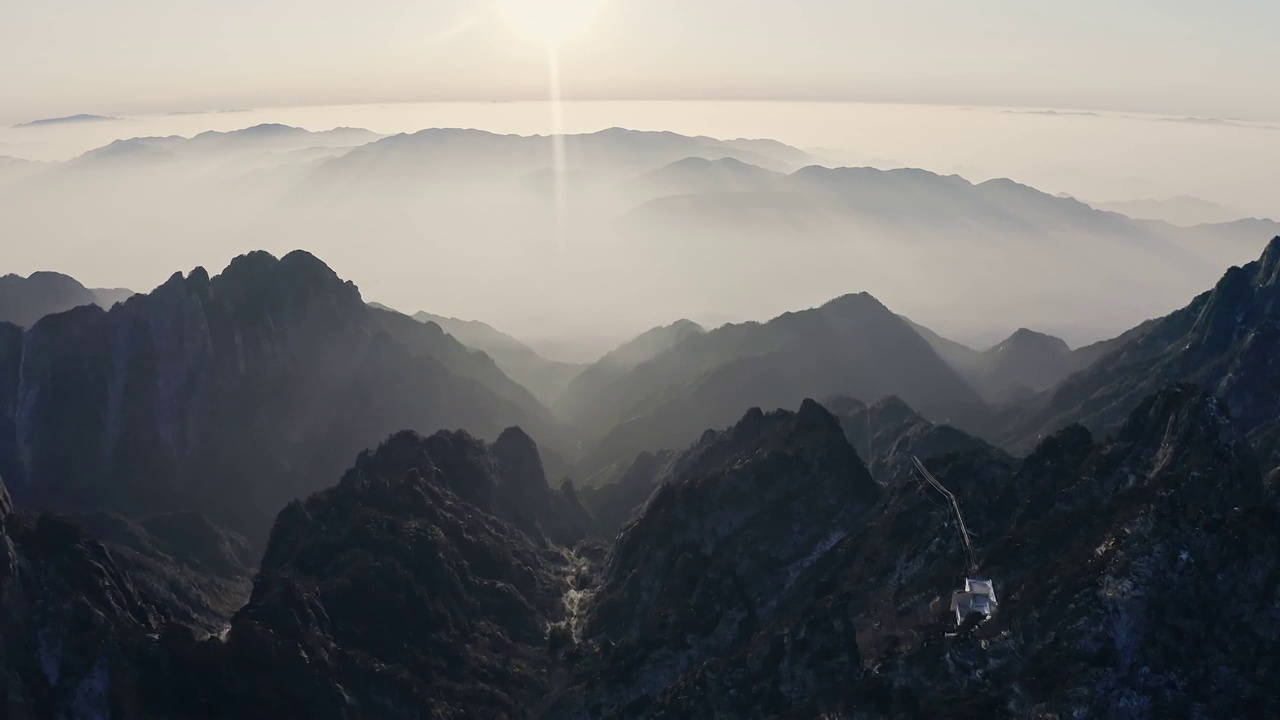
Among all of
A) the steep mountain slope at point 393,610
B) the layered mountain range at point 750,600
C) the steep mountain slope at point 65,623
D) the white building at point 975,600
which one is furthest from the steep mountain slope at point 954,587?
the steep mountain slope at point 65,623

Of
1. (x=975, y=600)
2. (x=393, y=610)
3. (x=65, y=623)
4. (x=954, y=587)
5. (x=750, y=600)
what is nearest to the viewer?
(x=975, y=600)

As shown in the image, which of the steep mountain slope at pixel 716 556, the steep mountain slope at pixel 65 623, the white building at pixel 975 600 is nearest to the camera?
the white building at pixel 975 600

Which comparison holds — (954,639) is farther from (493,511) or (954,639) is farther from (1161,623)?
(493,511)

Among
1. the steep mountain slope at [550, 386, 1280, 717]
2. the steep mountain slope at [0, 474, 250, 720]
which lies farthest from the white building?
the steep mountain slope at [0, 474, 250, 720]

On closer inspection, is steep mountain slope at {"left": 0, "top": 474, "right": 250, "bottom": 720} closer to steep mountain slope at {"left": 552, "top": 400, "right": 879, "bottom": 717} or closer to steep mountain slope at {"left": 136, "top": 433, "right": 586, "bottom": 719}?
steep mountain slope at {"left": 136, "top": 433, "right": 586, "bottom": 719}

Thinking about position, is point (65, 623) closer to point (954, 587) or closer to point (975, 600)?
point (975, 600)

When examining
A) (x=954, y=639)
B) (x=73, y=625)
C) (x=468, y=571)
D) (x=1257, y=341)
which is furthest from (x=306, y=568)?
(x=1257, y=341)

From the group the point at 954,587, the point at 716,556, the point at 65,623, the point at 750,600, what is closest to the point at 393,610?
the point at 65,623

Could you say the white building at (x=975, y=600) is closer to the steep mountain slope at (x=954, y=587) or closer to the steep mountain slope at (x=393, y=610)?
the steep mountain slope at (x=954, y=587)

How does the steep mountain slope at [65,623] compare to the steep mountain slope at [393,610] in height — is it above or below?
above

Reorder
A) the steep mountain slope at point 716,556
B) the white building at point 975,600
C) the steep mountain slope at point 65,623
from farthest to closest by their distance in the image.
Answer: the steep mountain slope at point 716,556 < the steep mountain slope at point 65,623 < the white building at point 975,600

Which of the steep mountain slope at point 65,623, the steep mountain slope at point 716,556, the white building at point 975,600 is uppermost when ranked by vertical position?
→ the white building at point 975,600
